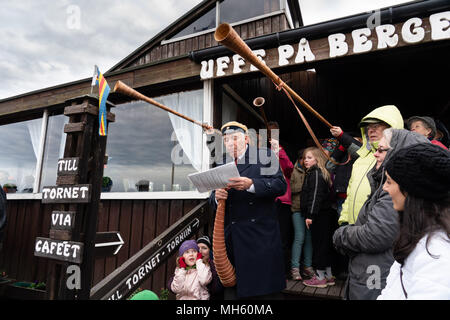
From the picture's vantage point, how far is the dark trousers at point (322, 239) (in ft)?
8.92

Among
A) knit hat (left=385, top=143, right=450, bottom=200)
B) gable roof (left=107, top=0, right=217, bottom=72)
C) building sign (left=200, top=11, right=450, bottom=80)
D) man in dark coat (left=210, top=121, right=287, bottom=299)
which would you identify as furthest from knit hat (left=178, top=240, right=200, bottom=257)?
gable roof (left=107, top=0, right=217, bottom=72)

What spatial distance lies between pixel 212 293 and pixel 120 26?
4980mm

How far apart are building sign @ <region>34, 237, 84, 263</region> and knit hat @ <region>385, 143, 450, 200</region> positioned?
2.08 metres

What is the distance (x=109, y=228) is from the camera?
4.24m

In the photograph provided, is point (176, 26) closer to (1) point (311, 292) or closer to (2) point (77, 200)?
(2) point (77, 200)

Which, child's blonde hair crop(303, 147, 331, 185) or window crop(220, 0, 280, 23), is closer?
child's blonde hair crop(303, 147, 331, 185)

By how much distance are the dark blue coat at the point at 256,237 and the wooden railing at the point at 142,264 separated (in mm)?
815

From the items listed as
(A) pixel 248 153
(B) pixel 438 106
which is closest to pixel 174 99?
(A) pixel 248 153

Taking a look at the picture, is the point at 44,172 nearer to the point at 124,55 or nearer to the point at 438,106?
the point at 124,55

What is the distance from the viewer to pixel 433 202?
926 mm

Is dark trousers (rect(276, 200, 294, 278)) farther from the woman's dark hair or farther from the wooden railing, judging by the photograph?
the woman's dark hair

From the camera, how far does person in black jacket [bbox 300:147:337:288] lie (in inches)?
107

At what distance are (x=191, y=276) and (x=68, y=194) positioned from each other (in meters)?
1.27

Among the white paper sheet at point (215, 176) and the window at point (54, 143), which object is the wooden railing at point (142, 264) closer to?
the white paper sheet at point (215, 176)
